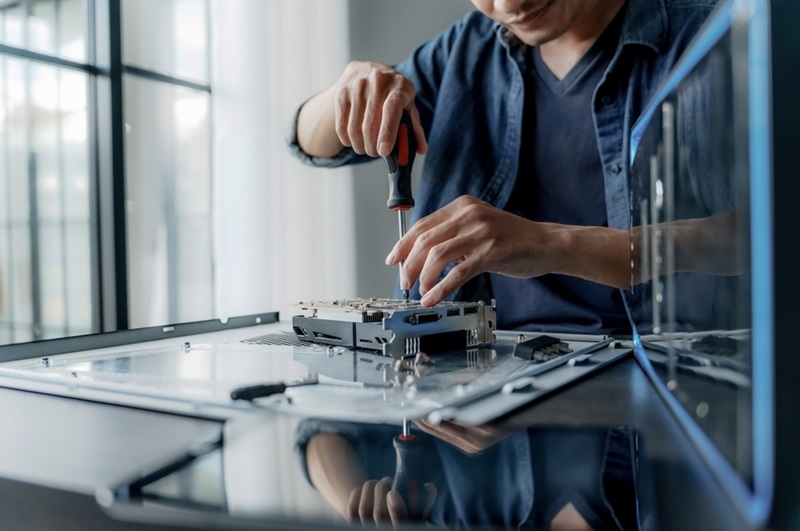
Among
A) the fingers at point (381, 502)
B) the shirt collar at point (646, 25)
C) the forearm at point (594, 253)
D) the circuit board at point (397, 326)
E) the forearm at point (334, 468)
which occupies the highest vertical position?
the shirt collar at point (646, 25)

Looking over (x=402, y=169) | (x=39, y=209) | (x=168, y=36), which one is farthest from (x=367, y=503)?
(x=39, y=209)

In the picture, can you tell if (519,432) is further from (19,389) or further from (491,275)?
(491,275)

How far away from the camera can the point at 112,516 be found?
0.26m

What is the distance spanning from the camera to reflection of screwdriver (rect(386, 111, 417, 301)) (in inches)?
30.0

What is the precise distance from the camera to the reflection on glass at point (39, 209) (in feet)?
8.81

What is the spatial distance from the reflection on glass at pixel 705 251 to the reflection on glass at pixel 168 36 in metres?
2.52

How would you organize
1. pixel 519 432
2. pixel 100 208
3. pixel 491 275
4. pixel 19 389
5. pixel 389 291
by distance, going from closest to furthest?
pixel 519 432 → pixel 19 389 → pixel 491 275 → pixel 389 291 → pixel 100 208

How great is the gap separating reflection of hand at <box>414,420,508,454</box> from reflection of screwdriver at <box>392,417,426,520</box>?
13 mm

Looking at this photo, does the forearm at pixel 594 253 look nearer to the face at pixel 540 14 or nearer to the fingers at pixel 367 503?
the face at pixel 540 14

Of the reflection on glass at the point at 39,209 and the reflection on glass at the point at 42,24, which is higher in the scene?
the reflection on glass at the point at 42,24

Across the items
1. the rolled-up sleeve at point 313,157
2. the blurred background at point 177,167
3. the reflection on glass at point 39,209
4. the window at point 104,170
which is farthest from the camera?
the reflection on glass at point 39,209

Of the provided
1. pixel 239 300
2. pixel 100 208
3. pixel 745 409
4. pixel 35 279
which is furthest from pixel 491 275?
pixel 35 279

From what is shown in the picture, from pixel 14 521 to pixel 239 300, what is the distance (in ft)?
6.30

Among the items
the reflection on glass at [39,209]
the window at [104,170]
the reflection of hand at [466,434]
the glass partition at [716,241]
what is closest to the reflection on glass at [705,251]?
the glass partition at [716,241]
